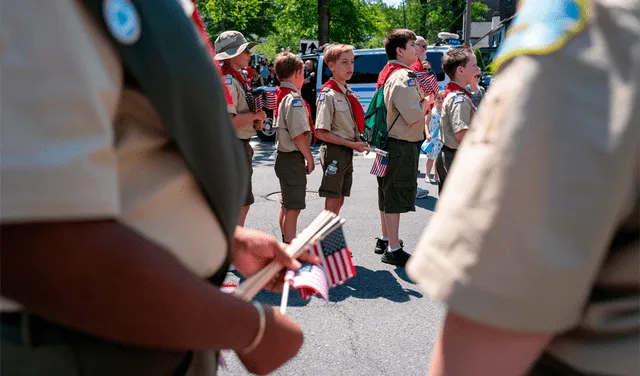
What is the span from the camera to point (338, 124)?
5.33 meters

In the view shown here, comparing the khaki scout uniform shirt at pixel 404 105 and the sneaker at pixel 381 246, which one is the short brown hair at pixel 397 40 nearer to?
the khaki scout uniform shirt at pixel 404 105

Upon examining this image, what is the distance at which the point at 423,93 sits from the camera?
5711 mm

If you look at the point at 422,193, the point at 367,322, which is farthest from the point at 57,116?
the point at 422,193

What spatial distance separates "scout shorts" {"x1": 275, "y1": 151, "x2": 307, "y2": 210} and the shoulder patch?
444cm

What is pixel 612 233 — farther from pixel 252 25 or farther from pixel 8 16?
pixel 252 25

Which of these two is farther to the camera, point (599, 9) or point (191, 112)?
point (191, 112)

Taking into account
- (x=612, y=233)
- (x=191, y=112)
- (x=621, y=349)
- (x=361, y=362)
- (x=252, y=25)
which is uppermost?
(x=191, y=112)

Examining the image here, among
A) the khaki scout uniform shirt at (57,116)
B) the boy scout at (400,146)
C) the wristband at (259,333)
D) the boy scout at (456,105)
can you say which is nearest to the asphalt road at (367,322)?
the boy scout at (400,146)

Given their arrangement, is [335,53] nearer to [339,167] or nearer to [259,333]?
[339,167]

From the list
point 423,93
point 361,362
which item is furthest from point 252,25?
point 361,362

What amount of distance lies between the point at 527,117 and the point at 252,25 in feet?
129

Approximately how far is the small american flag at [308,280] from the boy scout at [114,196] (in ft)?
1.00

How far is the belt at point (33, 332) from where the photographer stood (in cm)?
85

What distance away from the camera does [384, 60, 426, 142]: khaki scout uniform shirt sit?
16.7ft
